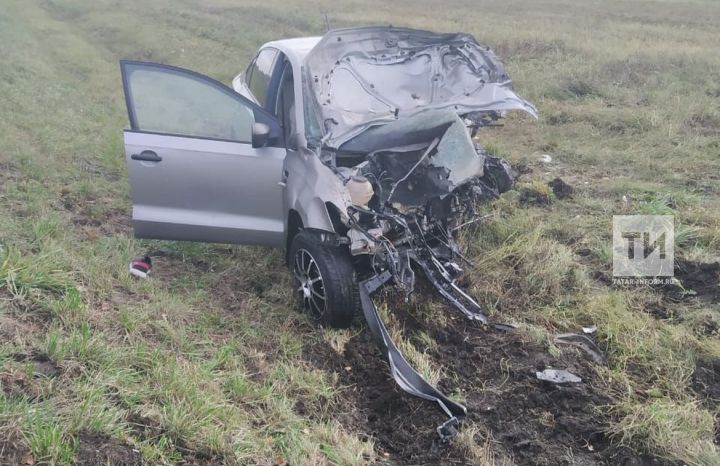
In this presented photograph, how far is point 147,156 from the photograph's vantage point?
14.5 feet

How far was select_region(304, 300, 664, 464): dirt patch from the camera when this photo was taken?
10.4ft

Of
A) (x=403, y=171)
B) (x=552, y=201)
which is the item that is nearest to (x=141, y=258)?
(x=403, y=171)

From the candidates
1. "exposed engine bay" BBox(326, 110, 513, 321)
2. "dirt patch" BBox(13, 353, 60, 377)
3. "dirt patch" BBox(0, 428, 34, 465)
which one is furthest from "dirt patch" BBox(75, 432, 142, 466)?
"exposed engine bay" BBox(326, 110, 513, 321)

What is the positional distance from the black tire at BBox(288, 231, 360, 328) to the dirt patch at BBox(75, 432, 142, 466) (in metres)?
1.61

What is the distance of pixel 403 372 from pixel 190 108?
8.19 feet

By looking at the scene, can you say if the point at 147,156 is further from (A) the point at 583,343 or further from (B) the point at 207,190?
(A) the point at 583,343

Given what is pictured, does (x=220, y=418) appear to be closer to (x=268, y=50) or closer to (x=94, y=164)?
(x=268, y=50)

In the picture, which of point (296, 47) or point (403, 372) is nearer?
point (403, 372)

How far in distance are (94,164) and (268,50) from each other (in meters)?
2.95

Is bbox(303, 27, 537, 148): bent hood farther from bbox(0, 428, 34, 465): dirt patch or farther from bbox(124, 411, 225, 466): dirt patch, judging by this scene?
bbox(0, 428, 34, 465): dirt patch

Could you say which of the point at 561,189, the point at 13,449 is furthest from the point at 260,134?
the point at 561,189

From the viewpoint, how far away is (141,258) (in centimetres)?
473

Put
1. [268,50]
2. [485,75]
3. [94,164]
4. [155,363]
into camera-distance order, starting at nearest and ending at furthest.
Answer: [155,363]
[485,75]
[268,50]
[94,164]

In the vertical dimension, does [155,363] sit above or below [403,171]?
below
